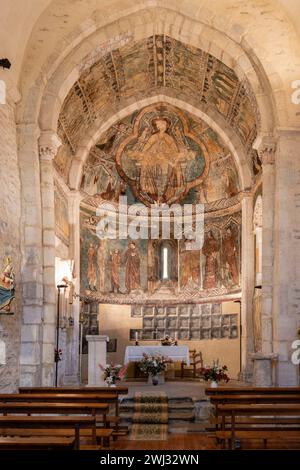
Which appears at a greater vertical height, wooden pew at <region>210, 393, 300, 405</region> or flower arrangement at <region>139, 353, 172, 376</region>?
wooden pew at <region>210, 393, 300, 405</region>

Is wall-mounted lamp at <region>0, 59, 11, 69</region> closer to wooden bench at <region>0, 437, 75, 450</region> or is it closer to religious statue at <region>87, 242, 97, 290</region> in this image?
wooden bench at <region>0, 437, 75, 450</region>

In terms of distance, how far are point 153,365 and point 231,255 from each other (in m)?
5.33

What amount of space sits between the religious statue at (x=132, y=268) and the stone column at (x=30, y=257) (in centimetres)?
807

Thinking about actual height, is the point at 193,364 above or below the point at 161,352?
below

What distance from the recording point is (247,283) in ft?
63.8

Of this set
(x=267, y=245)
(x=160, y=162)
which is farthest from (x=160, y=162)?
(x=267, y=245)

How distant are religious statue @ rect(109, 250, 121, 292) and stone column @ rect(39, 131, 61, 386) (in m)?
7.16

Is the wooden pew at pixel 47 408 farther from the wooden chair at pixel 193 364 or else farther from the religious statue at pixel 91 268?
the religious statue at pixel 91 268

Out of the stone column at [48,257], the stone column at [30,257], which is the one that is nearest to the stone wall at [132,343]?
the stone column at [48,257]

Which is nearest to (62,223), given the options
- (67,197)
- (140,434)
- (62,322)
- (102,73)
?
(67,197)

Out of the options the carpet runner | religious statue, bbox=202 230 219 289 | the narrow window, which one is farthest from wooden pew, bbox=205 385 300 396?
the narrow window

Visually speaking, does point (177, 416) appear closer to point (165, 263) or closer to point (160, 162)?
point (165, 263)

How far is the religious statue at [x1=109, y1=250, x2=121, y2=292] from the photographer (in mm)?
22119

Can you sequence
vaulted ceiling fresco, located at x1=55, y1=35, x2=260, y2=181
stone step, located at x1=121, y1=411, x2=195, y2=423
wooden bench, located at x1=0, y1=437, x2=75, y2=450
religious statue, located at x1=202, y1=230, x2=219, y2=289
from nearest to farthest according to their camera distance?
wooden bench, located at x1=0, y1=437, x2=75, y2=450 → stone step, located at x1=121, y1=411, x2=195, y2=423 → vaulted ceiling fresco, located at x1=55, y1=35, x2=260, y2=181 → religious statue, located at x1=202, y1=230, x2=219, y2=289
